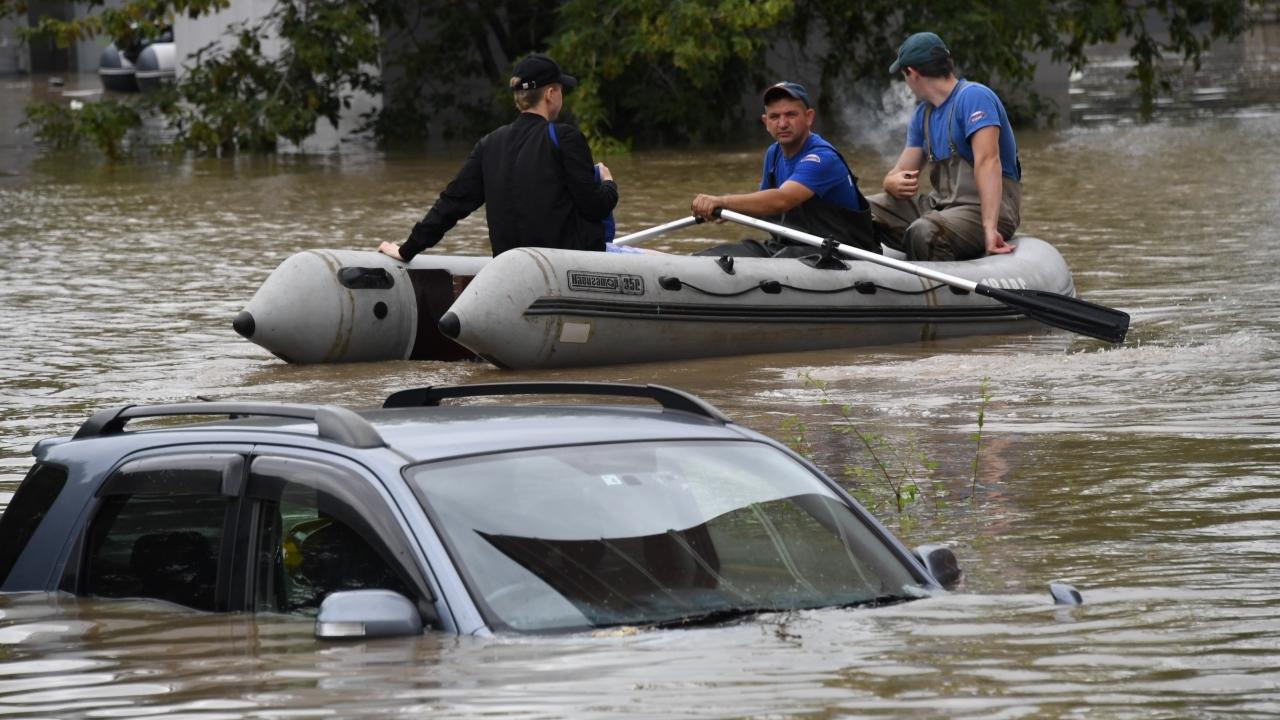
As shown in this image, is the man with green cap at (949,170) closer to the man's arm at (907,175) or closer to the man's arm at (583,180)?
the man's arm at (907,175)

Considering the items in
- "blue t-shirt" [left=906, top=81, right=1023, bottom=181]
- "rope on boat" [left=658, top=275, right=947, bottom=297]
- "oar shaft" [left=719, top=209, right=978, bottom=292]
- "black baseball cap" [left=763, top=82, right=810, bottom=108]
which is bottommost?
"rope on boat" [left=658, top=275, right=947, bottom=297]

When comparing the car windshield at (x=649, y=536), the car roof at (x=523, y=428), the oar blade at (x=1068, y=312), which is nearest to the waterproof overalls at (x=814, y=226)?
the oar blade at (x=1068, y=312)

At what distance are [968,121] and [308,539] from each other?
8.10m

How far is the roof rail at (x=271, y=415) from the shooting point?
165 inches

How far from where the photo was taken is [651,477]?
14.0 ft

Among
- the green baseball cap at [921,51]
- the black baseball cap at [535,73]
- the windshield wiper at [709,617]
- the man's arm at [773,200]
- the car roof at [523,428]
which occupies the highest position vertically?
the green baseball cap at [921,51]

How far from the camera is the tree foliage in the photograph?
25.5 meters

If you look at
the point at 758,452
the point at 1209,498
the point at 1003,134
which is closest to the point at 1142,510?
the point at 1209,498

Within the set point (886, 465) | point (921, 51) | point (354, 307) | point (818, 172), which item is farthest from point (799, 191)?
point (886, 465)

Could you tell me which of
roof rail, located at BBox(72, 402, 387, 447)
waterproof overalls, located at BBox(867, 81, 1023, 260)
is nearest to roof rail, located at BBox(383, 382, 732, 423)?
roof rail, located at BBox(72, 402, 387, 447)

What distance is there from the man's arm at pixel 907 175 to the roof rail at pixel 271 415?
7.83 m

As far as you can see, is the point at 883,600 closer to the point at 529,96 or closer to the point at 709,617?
the point at 709,617

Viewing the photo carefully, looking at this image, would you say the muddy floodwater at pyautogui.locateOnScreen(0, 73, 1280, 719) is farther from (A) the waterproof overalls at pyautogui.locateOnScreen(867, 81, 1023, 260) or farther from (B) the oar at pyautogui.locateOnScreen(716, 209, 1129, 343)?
(A) the waterproof overalls at pyautogui.locateOnScreen(867, 81, 1023, 260)

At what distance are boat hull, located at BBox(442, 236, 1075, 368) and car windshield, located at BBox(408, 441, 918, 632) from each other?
6295 millimetres
